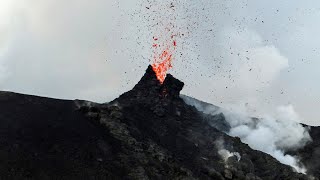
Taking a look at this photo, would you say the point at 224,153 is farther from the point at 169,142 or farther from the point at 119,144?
the point at 119,144

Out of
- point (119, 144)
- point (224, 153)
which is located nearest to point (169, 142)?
point (224, 153)

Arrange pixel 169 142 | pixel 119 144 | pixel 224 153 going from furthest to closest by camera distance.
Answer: pixel 224 153 → pixel 169 142 → pixel 119 144

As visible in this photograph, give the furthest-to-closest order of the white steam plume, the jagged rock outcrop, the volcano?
1. the white steam plume
2. the jagged rock outcrop
3. the volcano

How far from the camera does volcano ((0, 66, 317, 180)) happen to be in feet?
200

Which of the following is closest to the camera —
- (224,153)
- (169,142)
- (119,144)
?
(119,144)

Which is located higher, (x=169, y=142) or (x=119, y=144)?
(x=169, y=142)

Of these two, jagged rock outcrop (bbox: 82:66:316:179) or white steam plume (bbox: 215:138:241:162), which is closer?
jagged rock outcrop (bbox: 82:66:316:179)

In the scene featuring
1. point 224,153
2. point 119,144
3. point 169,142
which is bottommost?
point 119,144

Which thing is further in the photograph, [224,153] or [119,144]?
[224,153]

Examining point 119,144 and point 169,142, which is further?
point 169,142

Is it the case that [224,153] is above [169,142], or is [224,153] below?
above

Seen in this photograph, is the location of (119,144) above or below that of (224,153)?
below

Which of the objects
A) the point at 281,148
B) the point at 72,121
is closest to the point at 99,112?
the point at 72,121

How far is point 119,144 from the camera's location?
7306cm
